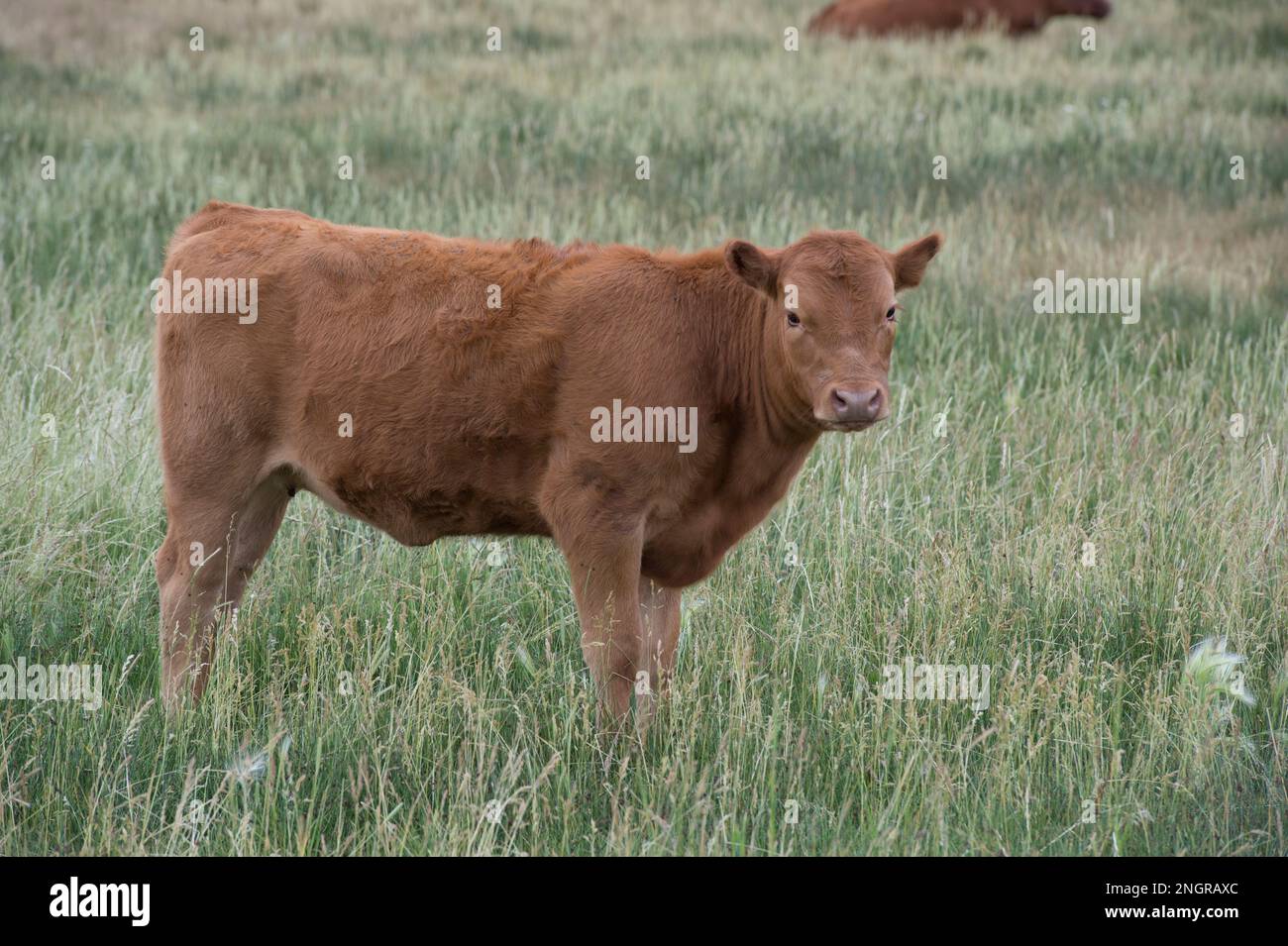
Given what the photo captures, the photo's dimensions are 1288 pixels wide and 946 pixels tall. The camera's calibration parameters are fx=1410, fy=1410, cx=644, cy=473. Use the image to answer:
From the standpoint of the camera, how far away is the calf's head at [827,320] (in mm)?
4016

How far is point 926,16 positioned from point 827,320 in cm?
1650

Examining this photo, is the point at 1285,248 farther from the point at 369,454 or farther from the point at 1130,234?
the point at 369,454

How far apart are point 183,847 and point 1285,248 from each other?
8.66 meters

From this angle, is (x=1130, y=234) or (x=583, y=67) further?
(x=583, y=67)

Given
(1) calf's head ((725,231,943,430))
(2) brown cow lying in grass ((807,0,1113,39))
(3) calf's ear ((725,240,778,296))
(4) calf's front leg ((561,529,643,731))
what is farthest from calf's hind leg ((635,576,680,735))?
(2) brown cow lying in grass ((807,0,1113,39))

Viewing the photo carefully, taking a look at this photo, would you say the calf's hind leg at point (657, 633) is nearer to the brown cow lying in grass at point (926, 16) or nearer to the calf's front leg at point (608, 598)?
the calf's front leg at point (608, 598)

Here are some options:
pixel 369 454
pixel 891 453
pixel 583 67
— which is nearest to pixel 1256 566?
pixel 891 453

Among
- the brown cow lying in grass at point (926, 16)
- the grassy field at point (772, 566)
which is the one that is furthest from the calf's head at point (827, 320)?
the brown cow lying in grass at point (926, 16)

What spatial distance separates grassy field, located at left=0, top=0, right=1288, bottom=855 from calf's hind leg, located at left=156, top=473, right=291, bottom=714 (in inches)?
6.2

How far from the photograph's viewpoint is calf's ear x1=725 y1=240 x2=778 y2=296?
4.30 meters

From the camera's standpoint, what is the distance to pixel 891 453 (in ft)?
21.5

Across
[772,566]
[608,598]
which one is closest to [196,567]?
[608,598]

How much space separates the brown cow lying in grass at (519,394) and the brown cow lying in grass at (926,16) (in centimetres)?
1503

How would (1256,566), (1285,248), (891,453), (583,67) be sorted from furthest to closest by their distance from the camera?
(583,67) < (1285,248) < (891,453) < (1256,566)
